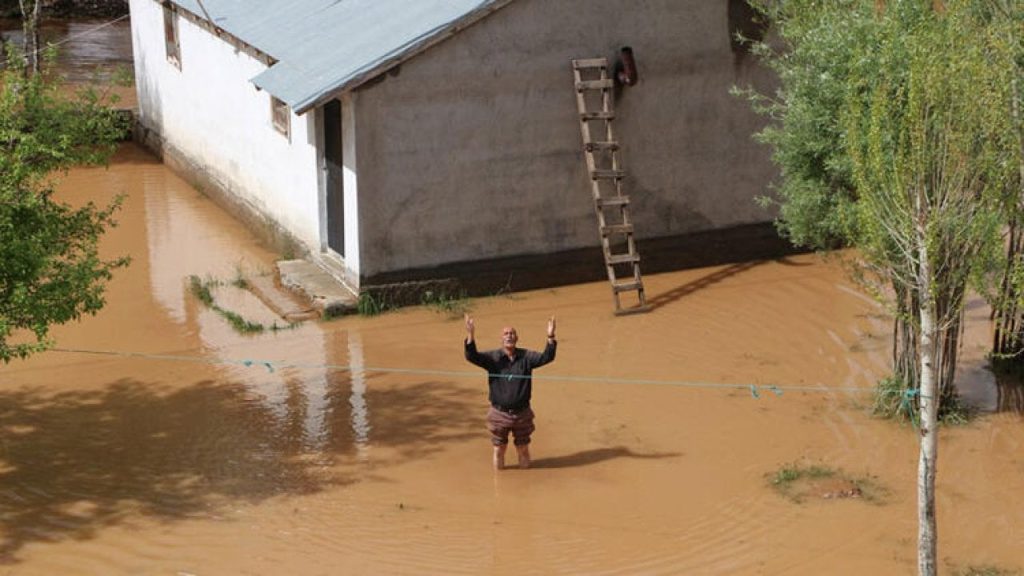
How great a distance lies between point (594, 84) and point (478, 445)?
5624 millimetres

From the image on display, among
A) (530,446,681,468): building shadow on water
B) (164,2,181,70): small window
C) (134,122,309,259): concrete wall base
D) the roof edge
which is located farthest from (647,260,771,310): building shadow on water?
(164,2,181,70): small window

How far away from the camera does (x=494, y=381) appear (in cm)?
1223

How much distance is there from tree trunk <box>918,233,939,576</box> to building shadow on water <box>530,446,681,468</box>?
10.2 ft

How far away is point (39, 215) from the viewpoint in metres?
11.8

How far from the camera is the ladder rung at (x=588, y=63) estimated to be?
55.3 feet

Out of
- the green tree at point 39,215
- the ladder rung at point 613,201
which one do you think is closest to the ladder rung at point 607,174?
the ladder rung at point 613,201

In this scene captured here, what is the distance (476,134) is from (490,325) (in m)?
2.29

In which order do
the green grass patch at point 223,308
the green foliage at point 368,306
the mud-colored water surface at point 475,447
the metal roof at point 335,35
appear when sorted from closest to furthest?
the mud-colored water surface at point 475,447 → the metal roof at point 335,35 → the green grass patch at point 223,308 → the green foliage at point 368,306

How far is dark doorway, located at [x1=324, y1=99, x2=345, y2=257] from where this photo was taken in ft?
55.4

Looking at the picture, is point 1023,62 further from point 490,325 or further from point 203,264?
point 203,264

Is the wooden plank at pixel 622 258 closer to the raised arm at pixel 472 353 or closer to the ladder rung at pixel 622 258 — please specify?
the ladder rung at pixel 622 258

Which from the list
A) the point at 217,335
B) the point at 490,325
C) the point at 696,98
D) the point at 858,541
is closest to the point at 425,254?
the point at 490,325

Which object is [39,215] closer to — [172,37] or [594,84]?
[594,84]

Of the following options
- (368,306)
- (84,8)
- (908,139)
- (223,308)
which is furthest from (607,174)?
(84,8)
